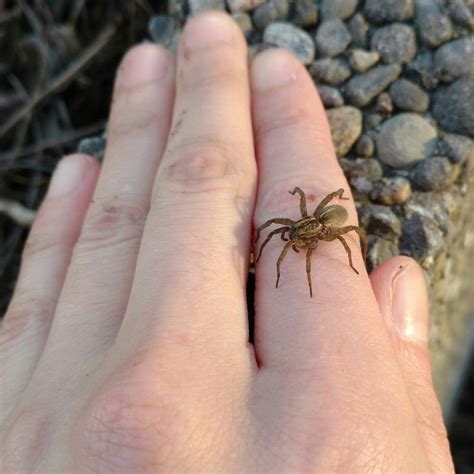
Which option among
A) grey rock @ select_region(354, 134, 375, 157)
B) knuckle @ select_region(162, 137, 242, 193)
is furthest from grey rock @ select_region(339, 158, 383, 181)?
knuckle @ select_region(162, 137, 242, 193)

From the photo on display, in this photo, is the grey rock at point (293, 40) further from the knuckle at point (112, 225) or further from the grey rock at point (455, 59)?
the knuckle at point (112, 225)

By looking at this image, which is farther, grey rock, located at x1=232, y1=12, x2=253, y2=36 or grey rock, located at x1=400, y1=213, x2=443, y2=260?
grey rock, located at x1=232, y1=12, x2=253, y2=36

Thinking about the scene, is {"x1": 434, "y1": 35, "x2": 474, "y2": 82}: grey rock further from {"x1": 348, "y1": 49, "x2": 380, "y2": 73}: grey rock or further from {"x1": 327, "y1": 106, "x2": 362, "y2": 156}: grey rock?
{"x1": 327, "y1": 106, "x2": 362, "y2": 156}: grey rock

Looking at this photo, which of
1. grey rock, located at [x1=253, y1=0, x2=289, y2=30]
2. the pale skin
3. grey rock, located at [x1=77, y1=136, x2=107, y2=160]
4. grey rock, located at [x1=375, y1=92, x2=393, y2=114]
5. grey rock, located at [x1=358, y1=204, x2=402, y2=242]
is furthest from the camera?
grey rock, located at [x1=77, y1=136, x2=107, y2=160]

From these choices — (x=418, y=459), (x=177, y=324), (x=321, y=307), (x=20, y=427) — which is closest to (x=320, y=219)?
(x=321, y=307)

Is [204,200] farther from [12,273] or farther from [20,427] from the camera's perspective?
[12,273]

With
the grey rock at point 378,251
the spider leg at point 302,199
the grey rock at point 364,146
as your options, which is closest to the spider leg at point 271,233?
the spider leg at point 302,199
